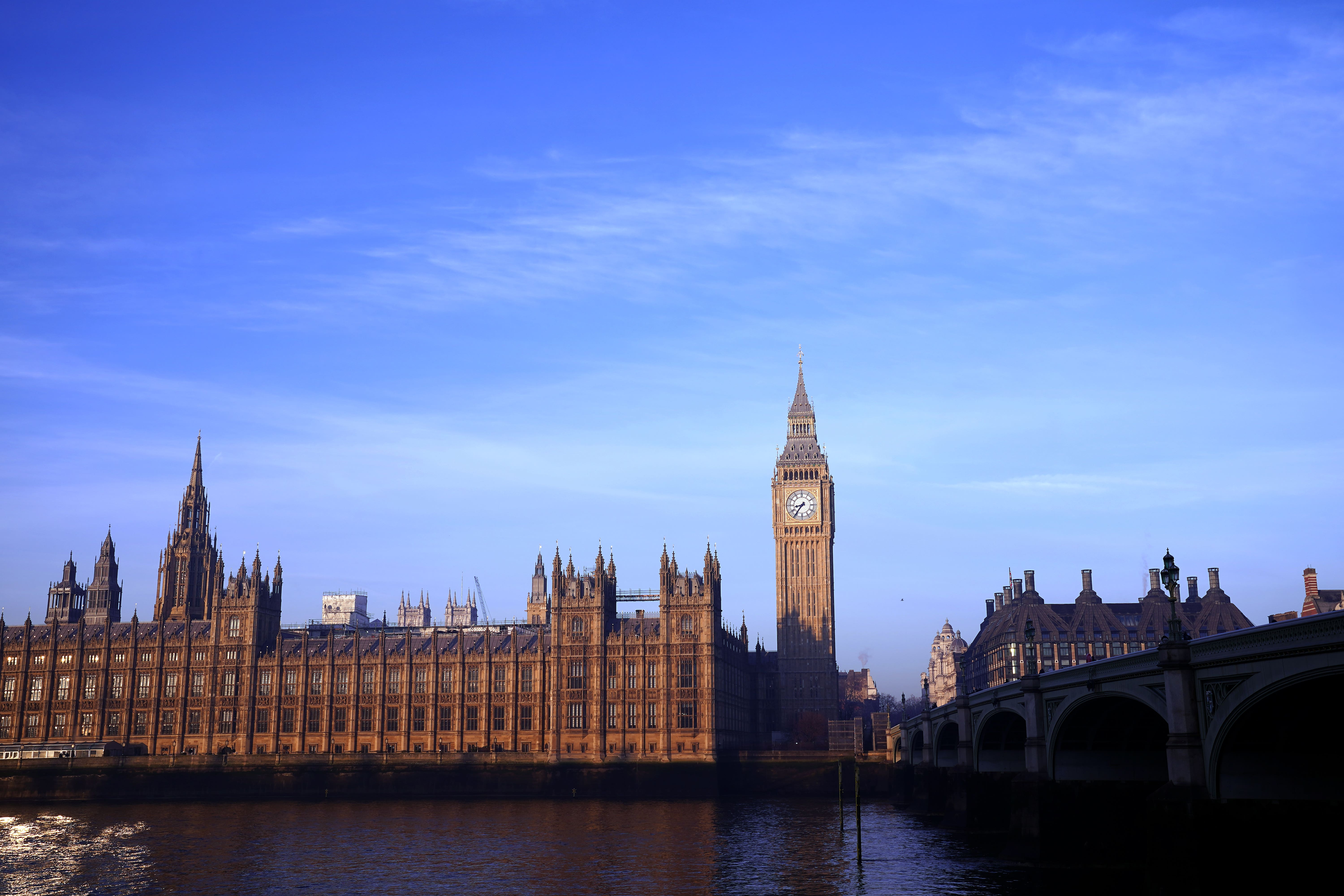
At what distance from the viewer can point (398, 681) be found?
530 feet

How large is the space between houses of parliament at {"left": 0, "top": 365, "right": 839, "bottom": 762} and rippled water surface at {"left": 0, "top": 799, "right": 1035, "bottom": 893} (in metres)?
31.4

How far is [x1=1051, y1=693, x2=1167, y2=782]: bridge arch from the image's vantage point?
214 feet

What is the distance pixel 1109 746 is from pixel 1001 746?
74.3ft

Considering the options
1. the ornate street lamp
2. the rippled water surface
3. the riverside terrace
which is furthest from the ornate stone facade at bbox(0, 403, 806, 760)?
the ornate street lamp

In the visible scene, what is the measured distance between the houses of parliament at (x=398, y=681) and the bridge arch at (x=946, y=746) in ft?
123

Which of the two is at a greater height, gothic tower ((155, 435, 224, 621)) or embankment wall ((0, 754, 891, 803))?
gothic tower ((155, 435, 224, 621))

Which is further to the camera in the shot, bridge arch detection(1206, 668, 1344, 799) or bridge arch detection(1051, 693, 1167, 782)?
bridge arch detection(1051, 693, 1167, 782)

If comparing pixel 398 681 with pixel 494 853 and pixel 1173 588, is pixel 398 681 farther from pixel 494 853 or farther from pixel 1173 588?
pixel 1173 588

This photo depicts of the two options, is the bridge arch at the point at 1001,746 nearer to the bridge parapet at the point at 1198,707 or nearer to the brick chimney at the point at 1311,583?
the bridge parapet at the point at 1198,707

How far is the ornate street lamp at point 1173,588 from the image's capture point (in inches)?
1914

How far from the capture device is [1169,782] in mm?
47125

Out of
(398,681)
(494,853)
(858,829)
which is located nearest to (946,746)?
(858,829)

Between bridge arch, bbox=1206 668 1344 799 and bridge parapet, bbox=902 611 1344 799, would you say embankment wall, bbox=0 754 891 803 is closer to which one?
bridge parapet, bbox=902 611 1344 799

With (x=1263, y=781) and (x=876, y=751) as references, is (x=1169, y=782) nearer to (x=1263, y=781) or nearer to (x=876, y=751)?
(x=1263, y=781)
